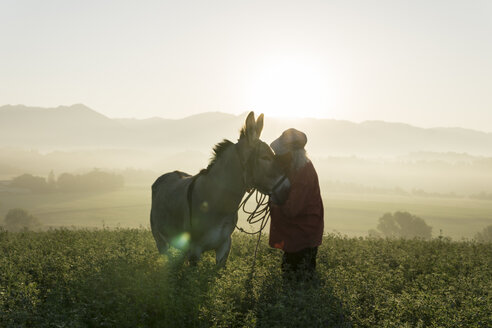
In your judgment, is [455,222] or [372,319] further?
[455,222]

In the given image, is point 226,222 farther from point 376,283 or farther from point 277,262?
point 376,283

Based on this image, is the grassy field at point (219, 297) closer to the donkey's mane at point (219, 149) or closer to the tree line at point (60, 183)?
the donkey's mane at point (219, 149)

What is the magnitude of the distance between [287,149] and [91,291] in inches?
165

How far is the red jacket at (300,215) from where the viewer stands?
7023mm

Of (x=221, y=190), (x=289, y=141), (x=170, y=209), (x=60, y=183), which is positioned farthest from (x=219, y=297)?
(x=60, y=183)

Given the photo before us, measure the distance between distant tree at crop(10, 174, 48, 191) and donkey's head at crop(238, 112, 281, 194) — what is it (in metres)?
153

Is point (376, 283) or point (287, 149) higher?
point (287, 149)

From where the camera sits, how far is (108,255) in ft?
26.7

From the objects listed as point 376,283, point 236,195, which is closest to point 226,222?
point 236,195

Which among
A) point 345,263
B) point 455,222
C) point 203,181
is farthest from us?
point 455,222

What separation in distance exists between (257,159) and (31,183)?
162 metres

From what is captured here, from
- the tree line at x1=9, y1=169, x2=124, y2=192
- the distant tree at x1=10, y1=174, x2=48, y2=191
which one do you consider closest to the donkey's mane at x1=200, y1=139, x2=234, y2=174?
the tree line at x1=9, y1=169, x2=124, y2=192

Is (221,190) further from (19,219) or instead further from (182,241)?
(19,219)

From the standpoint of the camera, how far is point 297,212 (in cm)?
704
